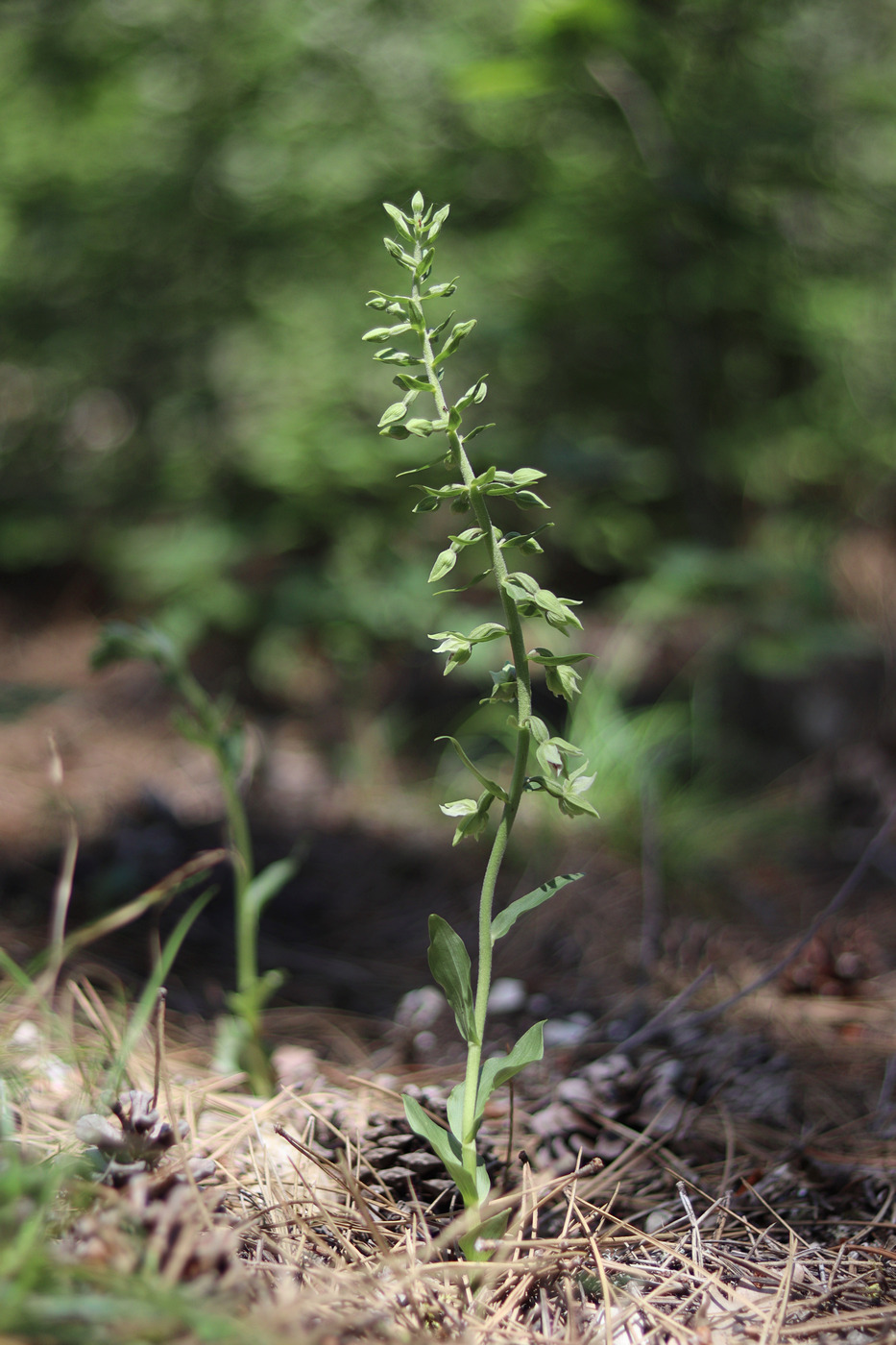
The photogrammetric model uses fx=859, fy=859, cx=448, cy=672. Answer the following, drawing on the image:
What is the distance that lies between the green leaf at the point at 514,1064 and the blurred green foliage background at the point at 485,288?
Result: 1.96 m

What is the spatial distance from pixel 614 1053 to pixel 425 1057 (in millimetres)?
368

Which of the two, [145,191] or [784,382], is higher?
[145,191]

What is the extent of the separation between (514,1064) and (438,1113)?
35 cm

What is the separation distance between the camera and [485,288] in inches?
147

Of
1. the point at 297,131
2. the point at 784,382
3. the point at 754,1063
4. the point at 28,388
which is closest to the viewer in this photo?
the point at 754,1063

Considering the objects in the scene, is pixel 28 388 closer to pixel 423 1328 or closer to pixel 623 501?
pixel 623 501

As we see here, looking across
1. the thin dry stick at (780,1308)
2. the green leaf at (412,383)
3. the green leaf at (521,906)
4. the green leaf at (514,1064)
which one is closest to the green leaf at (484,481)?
the green leaf at (412,383)

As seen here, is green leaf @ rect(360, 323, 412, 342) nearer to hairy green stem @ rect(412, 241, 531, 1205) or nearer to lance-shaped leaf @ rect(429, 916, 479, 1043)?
hairy green stem @ rect(412, 241, 531, 1205)

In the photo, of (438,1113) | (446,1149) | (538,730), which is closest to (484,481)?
(538,730)

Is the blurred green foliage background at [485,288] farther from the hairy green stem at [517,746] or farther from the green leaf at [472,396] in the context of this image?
the green leaf at [472,396]

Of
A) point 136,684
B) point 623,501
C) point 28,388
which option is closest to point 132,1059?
point 136,684

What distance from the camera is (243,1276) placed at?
0.81 m

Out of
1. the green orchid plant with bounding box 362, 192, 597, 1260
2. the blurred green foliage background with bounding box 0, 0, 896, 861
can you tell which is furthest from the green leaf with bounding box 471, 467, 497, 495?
the blurred green foliage background with bounding box 0, 0, 896, 861

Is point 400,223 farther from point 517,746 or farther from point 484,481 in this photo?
point 517,746
